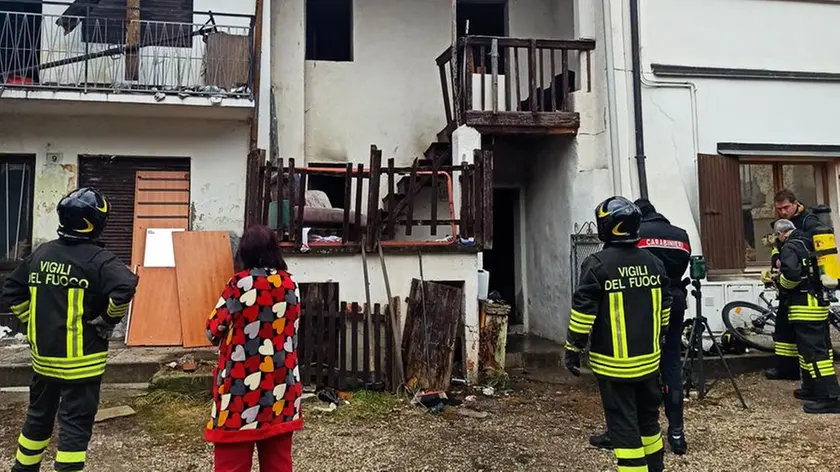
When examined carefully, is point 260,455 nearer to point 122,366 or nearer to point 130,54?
point 122,366

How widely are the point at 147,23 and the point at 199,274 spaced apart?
373 cm

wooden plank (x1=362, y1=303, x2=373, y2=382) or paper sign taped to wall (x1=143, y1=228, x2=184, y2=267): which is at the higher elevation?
paper sign taped to wall (x1=143, y1=228, x2=184, y2=267)

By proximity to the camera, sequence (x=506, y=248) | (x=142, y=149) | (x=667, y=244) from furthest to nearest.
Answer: (x=506, y=248) → (x=142, y=149) → (x=667, y=244)

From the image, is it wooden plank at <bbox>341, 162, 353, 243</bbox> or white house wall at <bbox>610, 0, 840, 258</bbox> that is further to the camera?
white house wall at <bbox>610, 0, 840, 258</bbox>

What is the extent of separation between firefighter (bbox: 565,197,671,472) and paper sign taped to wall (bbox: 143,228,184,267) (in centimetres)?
576

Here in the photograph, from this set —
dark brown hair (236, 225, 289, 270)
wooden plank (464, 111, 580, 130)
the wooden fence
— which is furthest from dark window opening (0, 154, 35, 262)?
dark brown hair (236, 225, 289, 270)

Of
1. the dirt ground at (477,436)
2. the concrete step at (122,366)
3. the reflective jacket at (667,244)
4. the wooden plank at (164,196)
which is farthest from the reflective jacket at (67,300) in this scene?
the wooden plank at (164,196)

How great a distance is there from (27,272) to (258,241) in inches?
57.4

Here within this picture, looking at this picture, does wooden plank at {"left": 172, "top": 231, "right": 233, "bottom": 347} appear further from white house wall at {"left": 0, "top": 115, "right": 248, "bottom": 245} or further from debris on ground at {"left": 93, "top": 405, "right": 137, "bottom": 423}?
debris on ground at {"left": 93, "top": 405, "right": 137, "bottom": 423}

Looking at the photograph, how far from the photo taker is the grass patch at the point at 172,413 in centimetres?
458

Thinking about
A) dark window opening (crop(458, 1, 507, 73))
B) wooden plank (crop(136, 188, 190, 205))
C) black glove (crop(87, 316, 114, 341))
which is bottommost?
black glove (crop(87, 316, 114, 341))

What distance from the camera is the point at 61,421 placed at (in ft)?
9.99

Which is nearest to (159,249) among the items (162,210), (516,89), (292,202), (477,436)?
(162,210)

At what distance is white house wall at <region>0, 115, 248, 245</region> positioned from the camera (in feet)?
25.2
